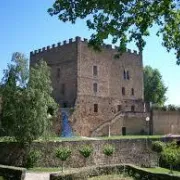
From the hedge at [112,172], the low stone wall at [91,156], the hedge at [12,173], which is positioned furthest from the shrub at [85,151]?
the hedge at [12,173]

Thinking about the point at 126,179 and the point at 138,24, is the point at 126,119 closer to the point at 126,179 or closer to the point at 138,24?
the point at 126,179

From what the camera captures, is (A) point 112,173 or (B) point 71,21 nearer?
(B) point 71,21

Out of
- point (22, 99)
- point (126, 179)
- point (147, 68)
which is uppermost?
point (147, 68)

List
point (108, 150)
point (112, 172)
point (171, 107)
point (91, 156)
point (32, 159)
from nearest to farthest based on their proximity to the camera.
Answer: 1. point (112, 172)
2. point (32, 159)
3. point (108, 150)
4. point (91, 156)
5. point (171, 107)

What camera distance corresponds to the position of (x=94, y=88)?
44.2 meters

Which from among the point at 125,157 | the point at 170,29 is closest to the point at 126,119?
the point at 125,157

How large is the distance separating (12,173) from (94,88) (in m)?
25.4

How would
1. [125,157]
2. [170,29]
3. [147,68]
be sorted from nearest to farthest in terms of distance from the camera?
1. [170,29]
2. [125,157]
3. [147,68]

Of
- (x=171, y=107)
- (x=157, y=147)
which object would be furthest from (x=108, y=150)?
(x=171, y=107)

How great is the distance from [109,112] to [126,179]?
26.6m

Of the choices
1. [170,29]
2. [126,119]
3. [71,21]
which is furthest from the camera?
[126,119]

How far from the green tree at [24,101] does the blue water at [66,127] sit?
1208 centimetres

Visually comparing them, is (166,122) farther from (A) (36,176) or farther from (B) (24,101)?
(A) (36,176)

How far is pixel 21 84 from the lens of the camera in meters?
26.2
